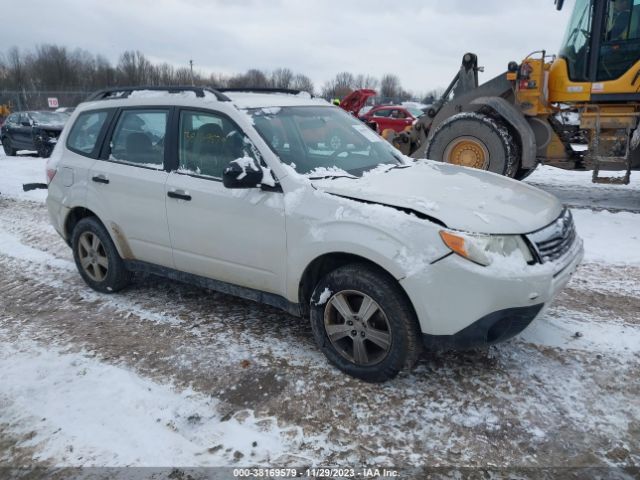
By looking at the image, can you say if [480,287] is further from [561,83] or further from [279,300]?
[561,83]

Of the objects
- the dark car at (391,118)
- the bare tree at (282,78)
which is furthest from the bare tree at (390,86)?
the dark car at (391,118)

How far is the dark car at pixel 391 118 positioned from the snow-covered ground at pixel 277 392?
14.8 m

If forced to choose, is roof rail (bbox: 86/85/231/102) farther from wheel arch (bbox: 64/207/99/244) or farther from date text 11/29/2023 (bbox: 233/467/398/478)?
date text 11/29/2023 (bbox: 233/467/398/478)

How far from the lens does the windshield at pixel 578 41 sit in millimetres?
7422

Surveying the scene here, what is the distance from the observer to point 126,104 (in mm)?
4473

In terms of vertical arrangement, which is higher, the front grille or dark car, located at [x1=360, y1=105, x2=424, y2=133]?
dark car, located at [x1=360, y1=105, x2=424, y2=133]

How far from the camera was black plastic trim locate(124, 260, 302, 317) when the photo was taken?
11.7 ft

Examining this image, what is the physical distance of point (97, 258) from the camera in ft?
15.6

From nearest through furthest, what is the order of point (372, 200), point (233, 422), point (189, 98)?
1. point (233, 422)
2. point (372, 200)
3. point (189, 98)

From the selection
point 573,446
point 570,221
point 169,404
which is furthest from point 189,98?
point 573,446

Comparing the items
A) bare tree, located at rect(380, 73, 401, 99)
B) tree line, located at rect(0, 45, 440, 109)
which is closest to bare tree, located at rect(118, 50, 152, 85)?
tree line, located at rect(0, 45, 440, 109)

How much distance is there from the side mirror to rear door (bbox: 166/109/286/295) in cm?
11

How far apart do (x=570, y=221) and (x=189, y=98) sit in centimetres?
304

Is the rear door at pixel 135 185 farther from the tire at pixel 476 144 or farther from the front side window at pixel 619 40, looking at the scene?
the front side window at pixel 619 40
